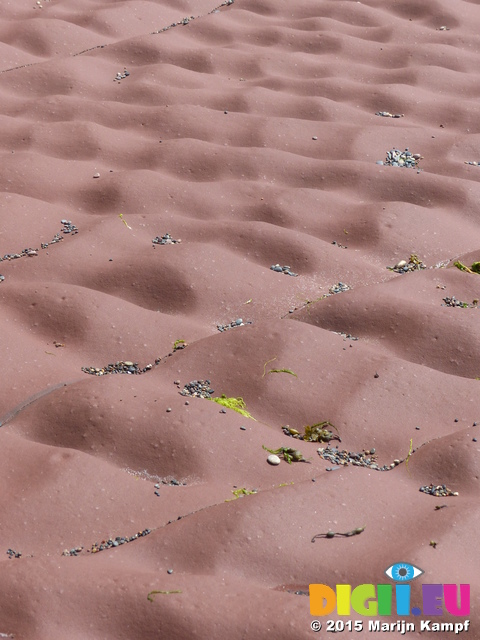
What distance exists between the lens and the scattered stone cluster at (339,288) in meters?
2.21

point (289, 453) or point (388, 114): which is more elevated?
point (388, 114)

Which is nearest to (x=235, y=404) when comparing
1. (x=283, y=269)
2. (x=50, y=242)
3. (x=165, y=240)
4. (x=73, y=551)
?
(x=73, y=551)

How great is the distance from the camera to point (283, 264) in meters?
2.30

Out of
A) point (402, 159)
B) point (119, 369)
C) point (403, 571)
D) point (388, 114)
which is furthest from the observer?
point (388, 114)

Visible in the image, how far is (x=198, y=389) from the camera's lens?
1.84 metres

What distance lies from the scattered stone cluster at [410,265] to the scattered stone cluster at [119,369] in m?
0.76

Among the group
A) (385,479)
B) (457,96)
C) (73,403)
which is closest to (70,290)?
(73,403)

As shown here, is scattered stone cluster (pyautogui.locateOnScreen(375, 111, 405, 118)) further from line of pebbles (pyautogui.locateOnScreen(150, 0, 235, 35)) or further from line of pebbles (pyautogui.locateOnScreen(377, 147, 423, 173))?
line of pebbles (pyautogui.locateOnScreen(150, 0, 235, 35))

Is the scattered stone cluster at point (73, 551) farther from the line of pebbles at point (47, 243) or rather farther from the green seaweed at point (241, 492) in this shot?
the line of pebbles at point (47, 243)

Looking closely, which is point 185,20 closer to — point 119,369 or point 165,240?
point 165,240

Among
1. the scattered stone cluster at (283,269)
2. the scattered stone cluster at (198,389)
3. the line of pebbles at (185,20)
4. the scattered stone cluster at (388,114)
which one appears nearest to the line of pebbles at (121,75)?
the line of pebbles at (185,20)

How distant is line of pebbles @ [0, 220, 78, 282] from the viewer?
2.28 meters

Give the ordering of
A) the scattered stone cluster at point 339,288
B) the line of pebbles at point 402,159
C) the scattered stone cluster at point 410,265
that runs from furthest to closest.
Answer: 1. the line of pebbles at point 402,159
2. the scattered stone cluster at point 410,265
3. the scattered stone cluster at point 339,288

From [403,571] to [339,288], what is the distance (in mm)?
988
